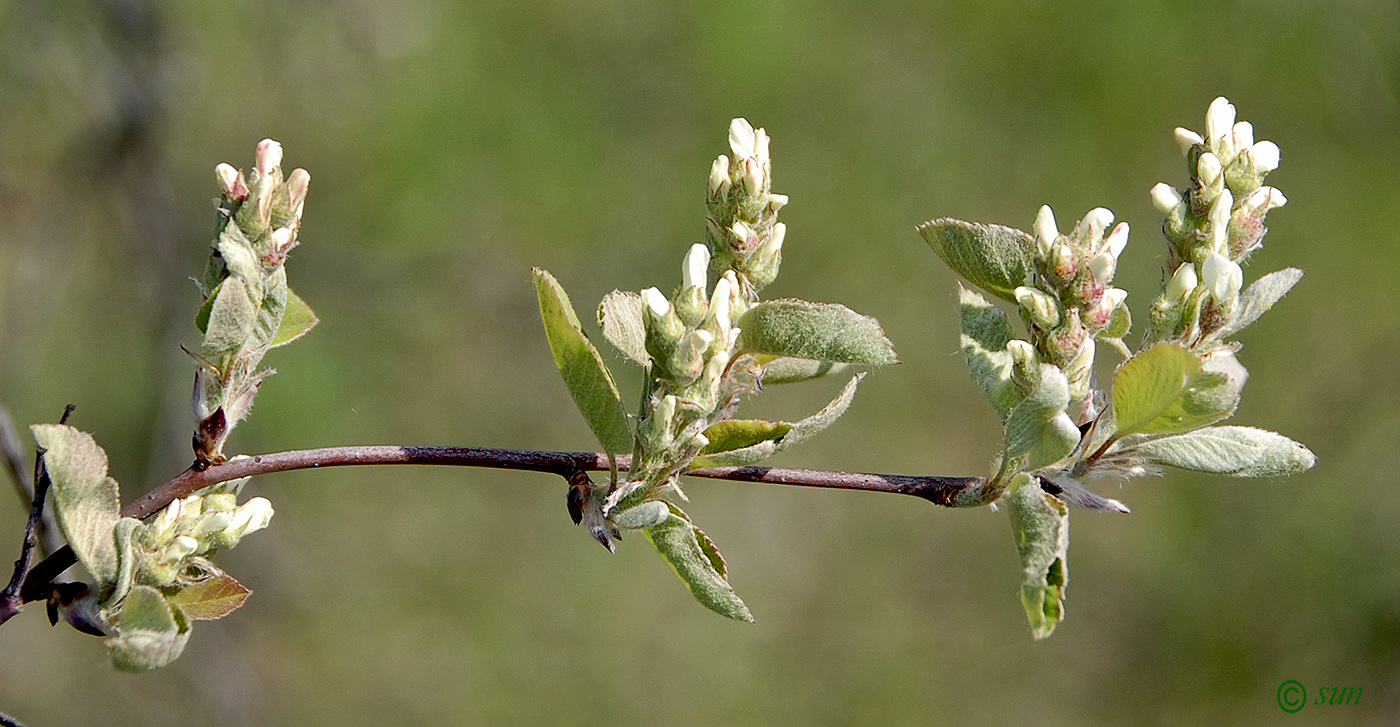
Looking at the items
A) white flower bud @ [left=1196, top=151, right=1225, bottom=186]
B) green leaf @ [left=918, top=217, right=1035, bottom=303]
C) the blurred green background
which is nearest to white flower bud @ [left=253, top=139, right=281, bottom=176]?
green leaf @ [left=918, top=217, right=1035, bottom=303]

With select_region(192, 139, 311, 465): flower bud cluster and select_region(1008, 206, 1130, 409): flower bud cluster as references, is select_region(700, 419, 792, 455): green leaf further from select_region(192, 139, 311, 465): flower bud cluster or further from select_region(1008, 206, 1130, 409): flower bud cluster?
select_region(192, 139, 311, 465): flower bud cluster

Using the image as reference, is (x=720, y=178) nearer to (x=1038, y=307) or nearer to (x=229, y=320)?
(x=1038, y=307)

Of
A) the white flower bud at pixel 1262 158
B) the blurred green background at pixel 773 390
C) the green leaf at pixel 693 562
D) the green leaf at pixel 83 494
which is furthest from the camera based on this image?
the blurred green background at pixel 773 390

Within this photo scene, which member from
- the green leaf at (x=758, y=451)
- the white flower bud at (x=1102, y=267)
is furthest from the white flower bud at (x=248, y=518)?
the white flower bud at (x=1102, y=267)

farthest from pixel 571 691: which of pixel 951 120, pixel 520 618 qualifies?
pixel 951 120

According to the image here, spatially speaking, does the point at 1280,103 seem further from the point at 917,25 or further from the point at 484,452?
the point at 484,452

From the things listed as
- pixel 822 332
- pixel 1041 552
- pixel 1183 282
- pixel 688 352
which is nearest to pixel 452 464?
pixel 688 352

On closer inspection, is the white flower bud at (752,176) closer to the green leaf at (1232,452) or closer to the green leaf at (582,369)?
the green leaf at (582,369)
